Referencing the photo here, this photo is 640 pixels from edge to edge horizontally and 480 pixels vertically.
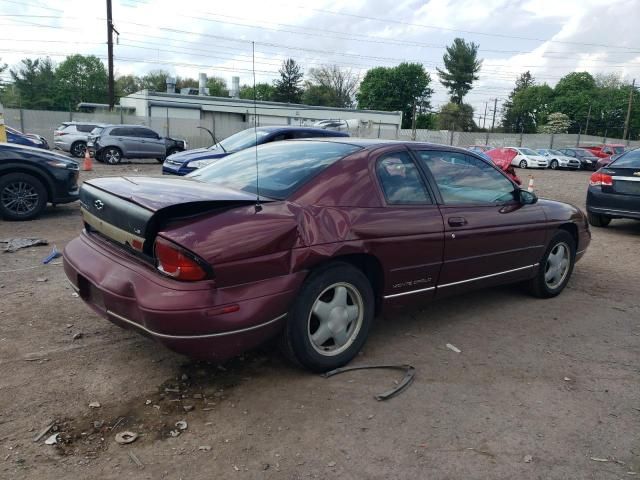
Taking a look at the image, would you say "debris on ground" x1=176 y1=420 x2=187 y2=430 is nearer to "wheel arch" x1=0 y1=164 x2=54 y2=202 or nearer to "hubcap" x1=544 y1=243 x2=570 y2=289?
"hubcap" x1=544 y1=243 x2=570 y2=289

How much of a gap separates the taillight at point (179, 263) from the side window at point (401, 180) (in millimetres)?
1467

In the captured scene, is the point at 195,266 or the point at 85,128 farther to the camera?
the point at 85,128

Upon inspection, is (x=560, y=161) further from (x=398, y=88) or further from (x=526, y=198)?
(x=398, y=88)

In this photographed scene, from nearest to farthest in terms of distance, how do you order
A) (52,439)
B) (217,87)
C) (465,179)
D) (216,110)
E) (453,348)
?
(52,439)
(453,348)
(465,179)
(216,110)
(217,87)

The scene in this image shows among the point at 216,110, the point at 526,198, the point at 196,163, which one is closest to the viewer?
the point at 526,198

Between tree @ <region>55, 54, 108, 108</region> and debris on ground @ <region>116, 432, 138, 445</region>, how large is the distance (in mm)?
85880

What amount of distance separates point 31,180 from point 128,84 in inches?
3540

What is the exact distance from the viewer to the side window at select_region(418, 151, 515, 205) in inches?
156

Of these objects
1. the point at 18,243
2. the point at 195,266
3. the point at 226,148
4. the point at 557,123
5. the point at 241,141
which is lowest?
the point at 18,243

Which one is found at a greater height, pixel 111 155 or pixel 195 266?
pixel 195 266

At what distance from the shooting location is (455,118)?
71.6 metres

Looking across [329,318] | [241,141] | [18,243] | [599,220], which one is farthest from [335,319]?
→ [241,141]

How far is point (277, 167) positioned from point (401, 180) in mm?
898

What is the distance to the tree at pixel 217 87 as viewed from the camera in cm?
7976
